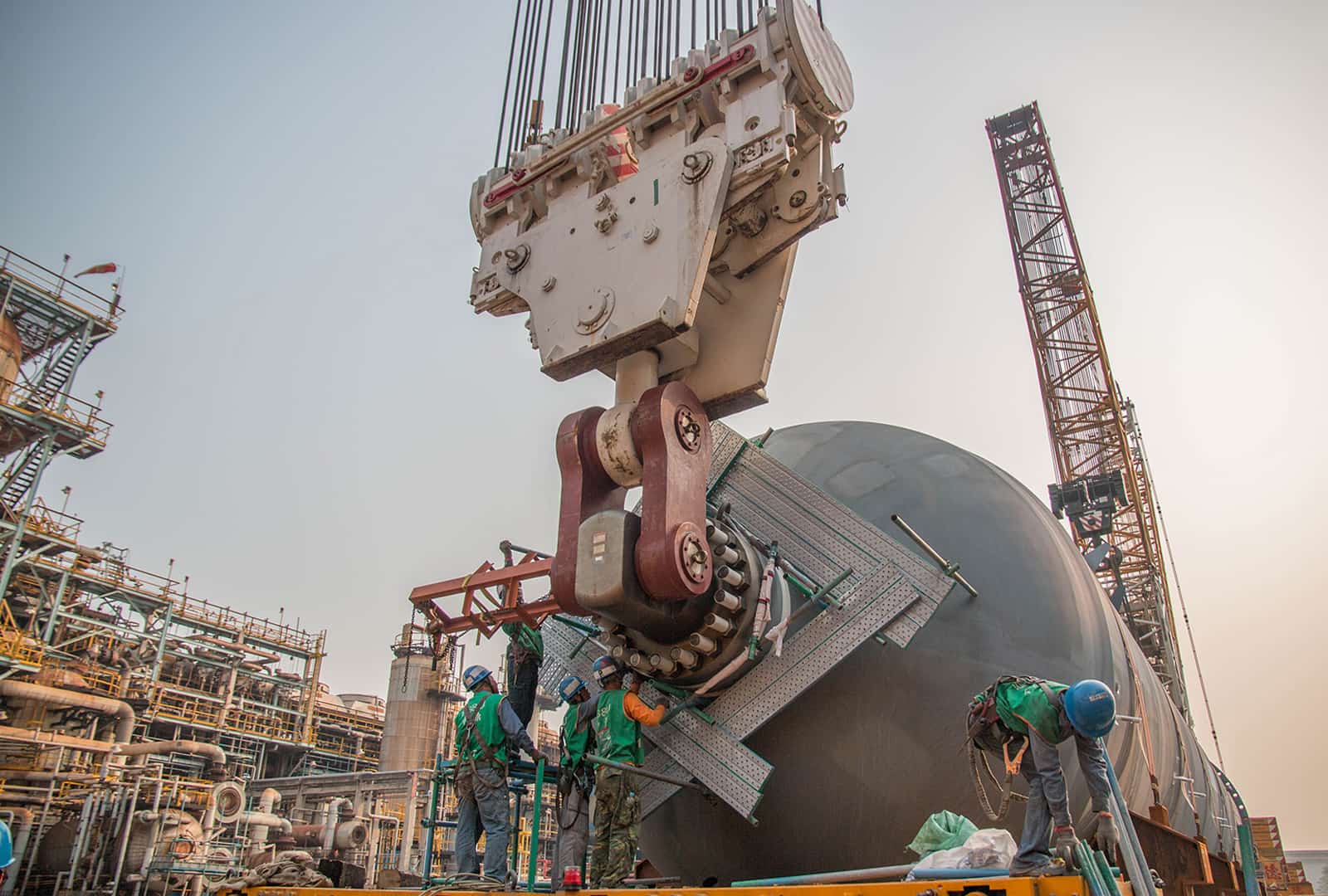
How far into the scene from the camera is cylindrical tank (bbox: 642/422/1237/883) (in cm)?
514

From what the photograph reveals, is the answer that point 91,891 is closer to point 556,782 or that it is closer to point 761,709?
point 556,782

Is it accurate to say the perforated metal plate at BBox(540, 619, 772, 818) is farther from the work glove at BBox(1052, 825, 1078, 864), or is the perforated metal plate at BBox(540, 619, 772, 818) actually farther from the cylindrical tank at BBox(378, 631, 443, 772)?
the cylindrical tank at BBox(378, 631, 443, 772)

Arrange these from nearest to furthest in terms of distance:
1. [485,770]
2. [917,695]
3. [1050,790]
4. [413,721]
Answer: [1050,790] → [917,695] → [485,770] → [413,721]

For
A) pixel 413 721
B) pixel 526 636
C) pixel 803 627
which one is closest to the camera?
pixel 803 627

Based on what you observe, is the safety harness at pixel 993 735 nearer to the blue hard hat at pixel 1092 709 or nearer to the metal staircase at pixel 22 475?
the blue hard hat at pixel 1092 709

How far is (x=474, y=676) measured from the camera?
6.43 metres

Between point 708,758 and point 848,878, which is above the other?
point 708,758

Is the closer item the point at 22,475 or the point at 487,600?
the point at 487,600

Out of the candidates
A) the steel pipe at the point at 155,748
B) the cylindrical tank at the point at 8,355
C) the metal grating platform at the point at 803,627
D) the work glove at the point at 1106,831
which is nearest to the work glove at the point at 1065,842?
the work glove at the point at 1106,831

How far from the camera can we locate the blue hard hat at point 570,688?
615 centimetres

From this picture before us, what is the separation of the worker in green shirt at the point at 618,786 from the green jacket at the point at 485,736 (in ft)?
2.76

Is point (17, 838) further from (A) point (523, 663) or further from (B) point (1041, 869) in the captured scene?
(B) point (1041, 869)

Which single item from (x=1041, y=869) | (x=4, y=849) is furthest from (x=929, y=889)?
(x=4, y=849)

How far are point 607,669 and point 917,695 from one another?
203cm
